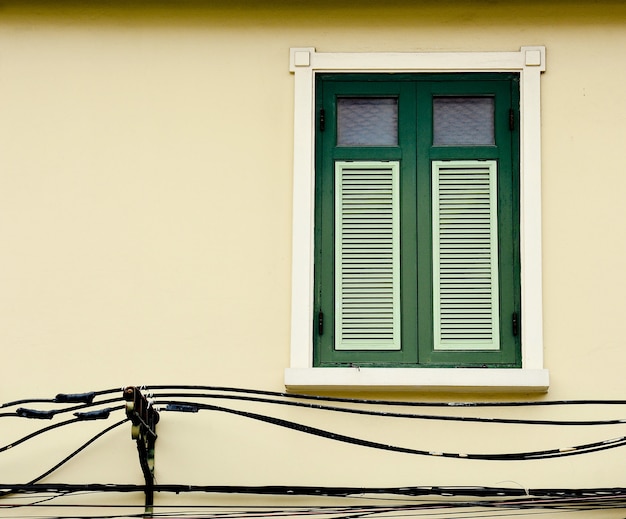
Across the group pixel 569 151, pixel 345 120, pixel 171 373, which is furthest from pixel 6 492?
pixel 569 151

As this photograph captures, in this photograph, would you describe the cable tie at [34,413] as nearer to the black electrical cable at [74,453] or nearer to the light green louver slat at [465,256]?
the black electrical cable at [74,453]

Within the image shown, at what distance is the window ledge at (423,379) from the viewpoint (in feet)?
23.8

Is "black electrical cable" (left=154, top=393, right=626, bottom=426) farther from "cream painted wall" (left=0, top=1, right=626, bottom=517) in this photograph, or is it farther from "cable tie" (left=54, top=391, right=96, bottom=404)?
"cable tie" (left=54, top=391, right=96, bottom=404)

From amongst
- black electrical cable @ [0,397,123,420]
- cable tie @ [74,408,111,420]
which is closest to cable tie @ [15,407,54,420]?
black electrical cable @ [0,397,123,420]

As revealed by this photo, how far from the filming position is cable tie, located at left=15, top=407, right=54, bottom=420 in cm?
692

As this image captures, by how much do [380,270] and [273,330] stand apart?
71 centimetres

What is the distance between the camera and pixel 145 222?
7664 millimetres

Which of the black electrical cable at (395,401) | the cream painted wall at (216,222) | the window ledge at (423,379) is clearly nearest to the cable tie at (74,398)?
the black electrical cable at (395,401)

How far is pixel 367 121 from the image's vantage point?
786cm

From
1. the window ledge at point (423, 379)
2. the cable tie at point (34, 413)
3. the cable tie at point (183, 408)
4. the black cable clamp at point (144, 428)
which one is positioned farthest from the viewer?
the window ledge at point (423, 379)

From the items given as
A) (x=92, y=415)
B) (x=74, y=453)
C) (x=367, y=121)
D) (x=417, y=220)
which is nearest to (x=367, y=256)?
(x=417, y=220)

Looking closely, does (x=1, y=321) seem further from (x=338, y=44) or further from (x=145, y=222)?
(x=338, y=44)

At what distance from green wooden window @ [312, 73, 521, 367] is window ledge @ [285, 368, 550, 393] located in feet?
0.67

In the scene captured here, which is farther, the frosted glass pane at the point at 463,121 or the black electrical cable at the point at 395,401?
the frosted glass pane at the point at 463,121
